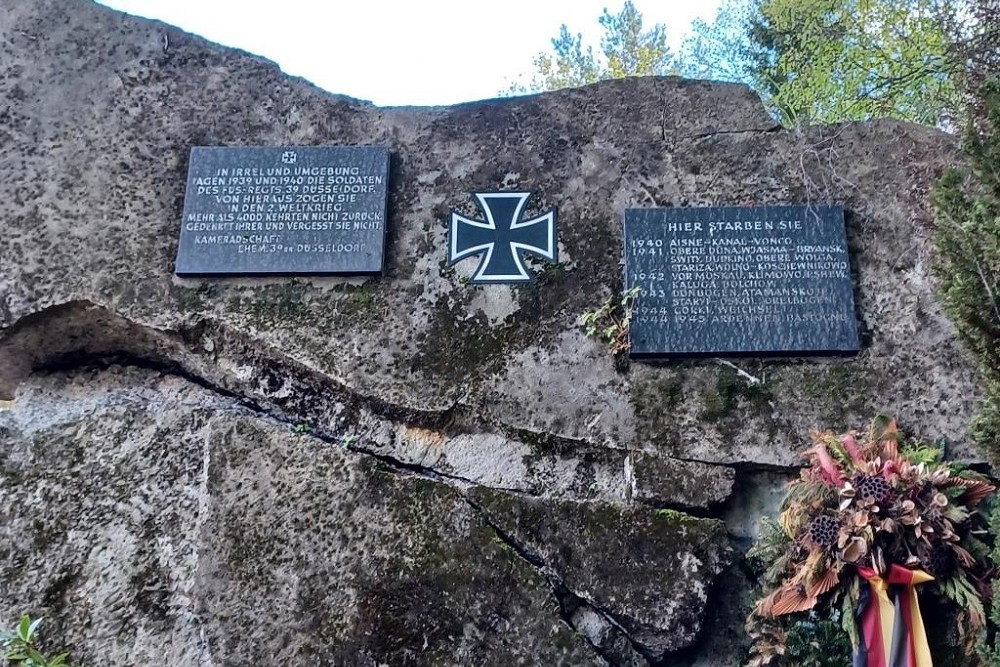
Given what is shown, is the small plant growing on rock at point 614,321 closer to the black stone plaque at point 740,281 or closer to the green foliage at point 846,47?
the black stone plaque at point 740,281

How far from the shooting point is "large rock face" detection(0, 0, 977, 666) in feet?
9.93

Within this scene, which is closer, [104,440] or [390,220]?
[104,440]

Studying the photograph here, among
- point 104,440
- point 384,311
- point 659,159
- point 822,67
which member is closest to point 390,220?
point 384,311

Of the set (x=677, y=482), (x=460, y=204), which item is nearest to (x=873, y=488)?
(x=677, y=482)

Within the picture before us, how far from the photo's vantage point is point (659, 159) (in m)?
3.66

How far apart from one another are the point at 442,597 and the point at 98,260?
185cm

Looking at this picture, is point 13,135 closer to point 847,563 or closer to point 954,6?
point 847,563

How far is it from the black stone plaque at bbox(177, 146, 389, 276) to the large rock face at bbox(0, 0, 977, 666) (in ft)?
0.25

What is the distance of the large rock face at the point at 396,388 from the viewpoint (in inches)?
119

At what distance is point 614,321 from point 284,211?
1.36 metres

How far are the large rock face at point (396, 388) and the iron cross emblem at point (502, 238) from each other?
58mm

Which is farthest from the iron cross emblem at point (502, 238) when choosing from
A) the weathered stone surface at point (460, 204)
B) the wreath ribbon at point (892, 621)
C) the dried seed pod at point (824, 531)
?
the wreath ribbon at point (892, 621)

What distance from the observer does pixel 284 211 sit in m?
3.59

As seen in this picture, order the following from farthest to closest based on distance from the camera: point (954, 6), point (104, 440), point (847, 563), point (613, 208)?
point (954, 6) < point (613, 208) < point (104, 440) < point (847, 563)
